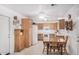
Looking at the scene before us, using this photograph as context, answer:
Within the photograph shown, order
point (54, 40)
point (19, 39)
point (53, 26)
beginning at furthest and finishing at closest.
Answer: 1. point (19, 39)
2. point (54, 40)
3. point (53, 26)

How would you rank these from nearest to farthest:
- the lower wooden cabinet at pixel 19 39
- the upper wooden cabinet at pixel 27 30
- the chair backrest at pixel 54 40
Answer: the chair backrest at pixel 54 40 → the upper wooden cabinet at pixel 27 30 → the lower wooden cabinet at pixel 19 39

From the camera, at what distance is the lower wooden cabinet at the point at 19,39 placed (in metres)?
4.20

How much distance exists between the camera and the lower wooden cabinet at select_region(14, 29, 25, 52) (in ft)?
13.8

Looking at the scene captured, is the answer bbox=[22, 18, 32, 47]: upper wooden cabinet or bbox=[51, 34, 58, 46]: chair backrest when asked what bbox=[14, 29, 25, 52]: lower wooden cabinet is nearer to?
bbox=[22, 18, 32, 47]: upper wooden cabinet

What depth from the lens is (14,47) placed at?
4.15 m

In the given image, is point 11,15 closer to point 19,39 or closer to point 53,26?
point 19,39

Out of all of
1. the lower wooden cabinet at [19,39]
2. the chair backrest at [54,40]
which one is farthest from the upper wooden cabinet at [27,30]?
the chair backrest at [54,40]

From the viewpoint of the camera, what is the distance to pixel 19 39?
14.5 feet

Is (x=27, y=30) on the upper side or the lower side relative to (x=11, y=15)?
lower

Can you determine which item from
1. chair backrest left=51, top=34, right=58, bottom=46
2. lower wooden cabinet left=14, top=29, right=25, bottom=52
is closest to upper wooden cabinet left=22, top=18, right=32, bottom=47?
lower wooden cabinet left=14, top=29, right=25, bottom=52

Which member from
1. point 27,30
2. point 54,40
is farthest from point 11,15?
point 54,40

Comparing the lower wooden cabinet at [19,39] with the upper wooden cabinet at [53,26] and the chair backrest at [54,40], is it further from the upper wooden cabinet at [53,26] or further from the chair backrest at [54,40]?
the upper wooden cabinet at [53,26]
